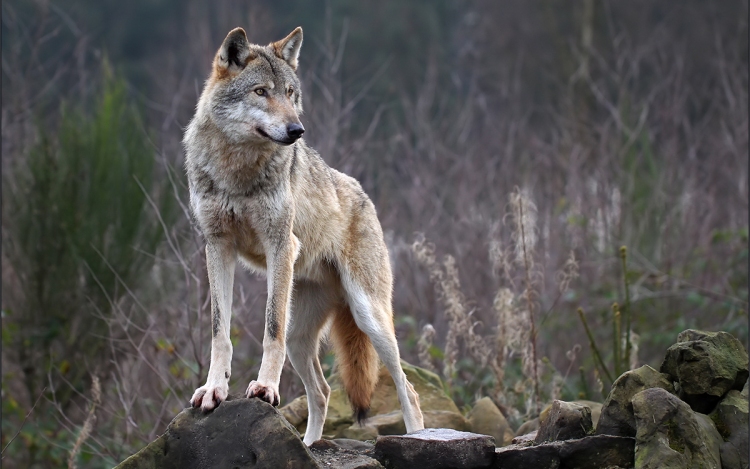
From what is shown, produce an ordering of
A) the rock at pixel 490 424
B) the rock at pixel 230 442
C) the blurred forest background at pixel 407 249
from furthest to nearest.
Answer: the blurred forest background at pixel 407 249 < the rock at pixel 490 424 < the rock at pixel 230 442

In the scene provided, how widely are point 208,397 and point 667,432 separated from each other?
7.79 feet

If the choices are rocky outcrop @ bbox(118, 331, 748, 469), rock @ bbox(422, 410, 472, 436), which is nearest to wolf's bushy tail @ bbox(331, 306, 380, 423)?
rock @ bbox(422, 410, 472, 436)

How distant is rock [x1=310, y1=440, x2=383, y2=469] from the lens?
4492 mm

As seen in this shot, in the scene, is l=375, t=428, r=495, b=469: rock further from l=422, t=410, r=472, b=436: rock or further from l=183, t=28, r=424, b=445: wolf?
l=422, t=410, r=472, b=436: rock

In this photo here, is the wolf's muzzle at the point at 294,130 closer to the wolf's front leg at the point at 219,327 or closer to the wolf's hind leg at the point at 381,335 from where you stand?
the wolf's front leg at the point at 219,327

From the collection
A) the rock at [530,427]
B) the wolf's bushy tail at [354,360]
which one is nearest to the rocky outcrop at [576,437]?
the wolf's bushy tail at [354,360]

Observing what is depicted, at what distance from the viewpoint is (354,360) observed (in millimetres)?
5918

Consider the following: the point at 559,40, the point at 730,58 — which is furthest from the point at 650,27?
the point at 730,58

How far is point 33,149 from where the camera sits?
9.38 m

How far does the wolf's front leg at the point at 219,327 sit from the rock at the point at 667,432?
85.7 inches

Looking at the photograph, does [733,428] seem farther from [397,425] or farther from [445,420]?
[397,425]

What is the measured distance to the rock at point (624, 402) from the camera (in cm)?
460

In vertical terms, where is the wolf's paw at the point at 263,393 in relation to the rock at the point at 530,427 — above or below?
above

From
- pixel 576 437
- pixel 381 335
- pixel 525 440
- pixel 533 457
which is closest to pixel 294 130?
pixel 381 335
